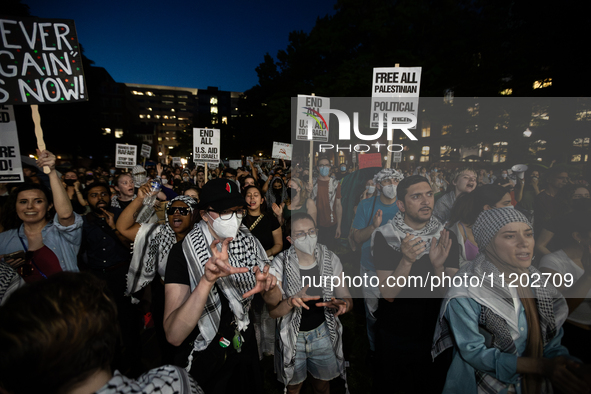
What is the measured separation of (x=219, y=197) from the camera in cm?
207

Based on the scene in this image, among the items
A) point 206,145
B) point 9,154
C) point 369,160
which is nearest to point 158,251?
point 9,154

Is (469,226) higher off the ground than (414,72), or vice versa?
(414,72)

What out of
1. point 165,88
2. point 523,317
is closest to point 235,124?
point 523,317

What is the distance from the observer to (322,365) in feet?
7.66

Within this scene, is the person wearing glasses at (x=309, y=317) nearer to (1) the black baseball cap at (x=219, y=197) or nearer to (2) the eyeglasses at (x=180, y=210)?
(1) the black baseball cap at (x=219, y=197)

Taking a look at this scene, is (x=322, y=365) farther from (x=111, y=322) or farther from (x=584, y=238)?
(x=584, y=238)

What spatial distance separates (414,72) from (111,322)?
4757mm

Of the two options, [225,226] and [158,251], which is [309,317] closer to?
[225,226]

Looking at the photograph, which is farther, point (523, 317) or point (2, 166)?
point (2, 166)

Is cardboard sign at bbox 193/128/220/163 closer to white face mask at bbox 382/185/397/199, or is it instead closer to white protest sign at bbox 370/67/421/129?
white protest sign at bbox 370/67/421/129

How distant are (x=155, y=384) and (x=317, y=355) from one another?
1.65 metres

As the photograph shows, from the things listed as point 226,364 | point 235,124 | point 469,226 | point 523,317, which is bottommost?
point 226,364

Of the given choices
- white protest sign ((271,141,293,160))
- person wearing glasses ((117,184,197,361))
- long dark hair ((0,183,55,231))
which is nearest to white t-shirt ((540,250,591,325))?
person wearing glasses ((117,184,197,361))

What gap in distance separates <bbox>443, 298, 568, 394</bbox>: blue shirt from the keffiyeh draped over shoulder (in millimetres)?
2506
